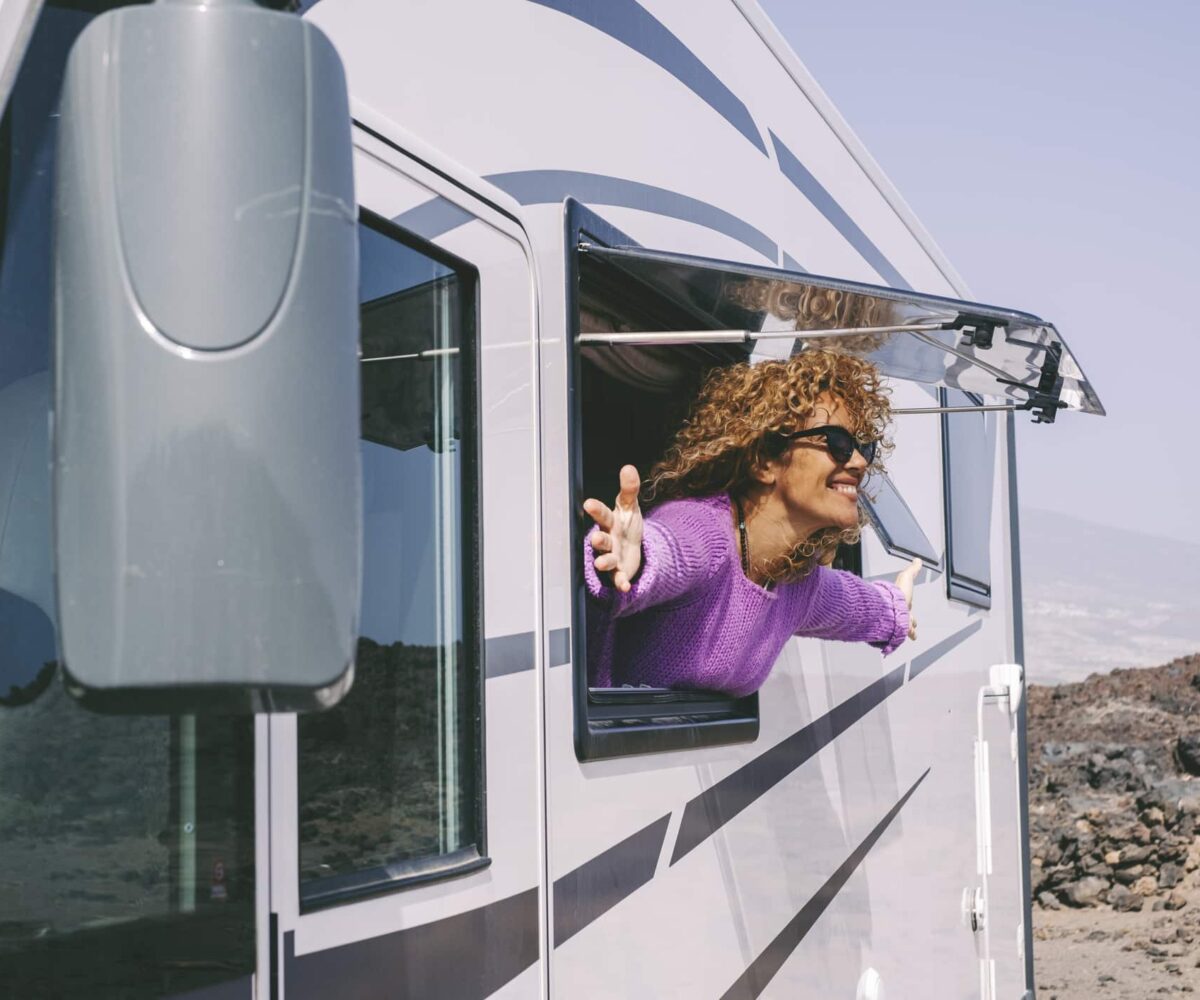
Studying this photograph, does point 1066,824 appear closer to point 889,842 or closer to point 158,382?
point 889,842

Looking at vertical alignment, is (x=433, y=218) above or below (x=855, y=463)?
above

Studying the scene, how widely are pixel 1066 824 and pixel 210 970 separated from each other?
12.4 metres

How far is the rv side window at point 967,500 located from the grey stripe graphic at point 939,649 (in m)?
0.08

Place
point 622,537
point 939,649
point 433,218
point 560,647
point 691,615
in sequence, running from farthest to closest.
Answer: point 939,649
point 691,615
point 622,537
point 560,647
point 433,218

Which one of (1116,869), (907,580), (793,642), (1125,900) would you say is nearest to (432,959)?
(793,642)

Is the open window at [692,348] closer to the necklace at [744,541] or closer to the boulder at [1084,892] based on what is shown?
the necklace at [744,541]

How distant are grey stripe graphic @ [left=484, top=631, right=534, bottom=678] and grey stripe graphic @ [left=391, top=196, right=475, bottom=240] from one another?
19.2 inches

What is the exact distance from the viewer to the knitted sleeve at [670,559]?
215cm

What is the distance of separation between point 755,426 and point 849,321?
23cm

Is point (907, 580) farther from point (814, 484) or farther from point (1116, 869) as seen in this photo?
point (1116, 869)

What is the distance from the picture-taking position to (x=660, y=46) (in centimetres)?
250

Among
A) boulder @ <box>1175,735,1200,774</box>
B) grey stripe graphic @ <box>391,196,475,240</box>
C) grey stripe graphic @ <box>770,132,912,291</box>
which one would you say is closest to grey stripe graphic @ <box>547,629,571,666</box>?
grey stripe graphic @ <box>391,196,475,240</box>

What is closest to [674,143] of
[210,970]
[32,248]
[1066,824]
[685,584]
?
[685,584]

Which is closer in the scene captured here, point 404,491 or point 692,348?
point 404,491
